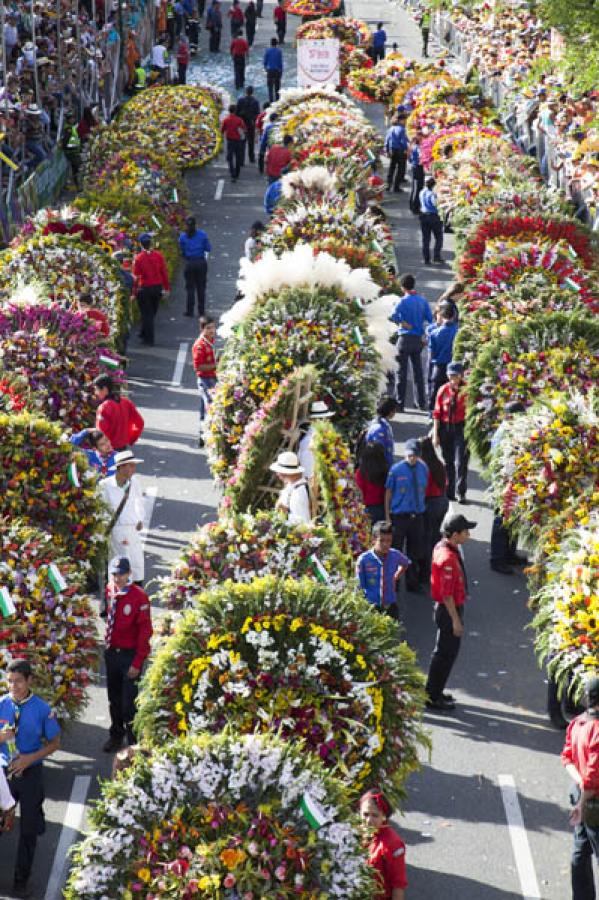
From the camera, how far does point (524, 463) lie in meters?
14.5

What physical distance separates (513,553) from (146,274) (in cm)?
871

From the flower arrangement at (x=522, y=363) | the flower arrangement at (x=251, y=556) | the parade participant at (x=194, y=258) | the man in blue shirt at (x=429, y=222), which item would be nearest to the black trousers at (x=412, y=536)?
the flower arrangement at (x=522, y=363)

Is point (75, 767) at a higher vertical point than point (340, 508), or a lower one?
lower

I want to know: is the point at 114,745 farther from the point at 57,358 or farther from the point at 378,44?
the point at 378,44

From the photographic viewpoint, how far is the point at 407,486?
15.0 m

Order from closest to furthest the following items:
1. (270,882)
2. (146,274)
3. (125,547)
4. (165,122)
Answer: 1. (270,882)
2. (125,547)
3. (146,274)
4. (165,122)

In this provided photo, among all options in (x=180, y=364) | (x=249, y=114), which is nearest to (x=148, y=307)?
(x=180, y=364)

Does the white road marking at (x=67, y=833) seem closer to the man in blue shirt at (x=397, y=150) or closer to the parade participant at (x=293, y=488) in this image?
the parade participant at (x=293, y=488)

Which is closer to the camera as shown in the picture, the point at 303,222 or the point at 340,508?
the point at 340,508

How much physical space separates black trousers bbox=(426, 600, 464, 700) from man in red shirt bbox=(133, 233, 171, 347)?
11.0 meters

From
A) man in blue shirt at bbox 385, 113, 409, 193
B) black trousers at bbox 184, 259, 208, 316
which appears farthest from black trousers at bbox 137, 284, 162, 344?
man in blue shirt at bbox 385, 113, 409, 193

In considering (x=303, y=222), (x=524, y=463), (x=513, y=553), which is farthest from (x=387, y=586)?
(x=303, y=222)

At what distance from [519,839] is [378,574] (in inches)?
101

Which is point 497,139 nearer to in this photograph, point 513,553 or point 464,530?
point 513,553
